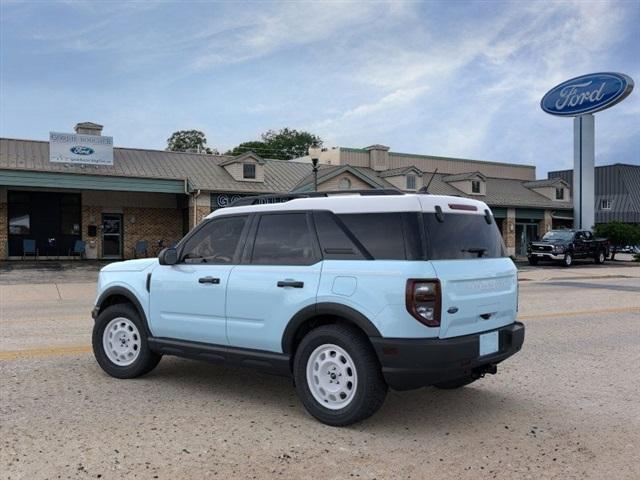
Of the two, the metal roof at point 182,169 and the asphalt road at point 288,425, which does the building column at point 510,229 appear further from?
the asphalt road at point 288,425

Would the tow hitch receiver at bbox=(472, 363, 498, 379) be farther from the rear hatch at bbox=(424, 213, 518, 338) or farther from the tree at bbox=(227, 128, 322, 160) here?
the tree at bbox=(227, 128, 322, 160)

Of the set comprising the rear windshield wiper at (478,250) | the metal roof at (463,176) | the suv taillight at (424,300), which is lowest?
the suv taillight at (424,300)

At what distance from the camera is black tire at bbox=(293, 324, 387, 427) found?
4.67 metres

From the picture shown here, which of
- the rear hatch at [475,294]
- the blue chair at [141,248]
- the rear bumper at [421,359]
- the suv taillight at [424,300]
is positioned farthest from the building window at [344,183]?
the suv taillight at [424,300]

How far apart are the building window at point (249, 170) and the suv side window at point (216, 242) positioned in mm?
25644

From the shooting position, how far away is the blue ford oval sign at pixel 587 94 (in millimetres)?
34969

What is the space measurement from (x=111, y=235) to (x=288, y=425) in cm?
2737

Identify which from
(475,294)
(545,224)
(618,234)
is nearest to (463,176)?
(545,224)

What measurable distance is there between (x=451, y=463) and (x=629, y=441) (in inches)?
61.8

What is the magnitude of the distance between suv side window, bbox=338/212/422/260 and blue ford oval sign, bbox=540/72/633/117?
114 feet

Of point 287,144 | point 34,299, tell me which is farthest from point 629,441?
point 287,144


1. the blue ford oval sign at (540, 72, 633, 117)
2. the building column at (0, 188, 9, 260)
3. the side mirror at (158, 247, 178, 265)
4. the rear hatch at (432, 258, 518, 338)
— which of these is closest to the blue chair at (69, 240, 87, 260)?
the building column at (0, 188, 9, 260)

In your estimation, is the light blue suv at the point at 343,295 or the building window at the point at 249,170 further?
the building window at the point at 249,170

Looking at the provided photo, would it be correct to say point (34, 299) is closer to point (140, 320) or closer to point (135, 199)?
point (140, 320)
